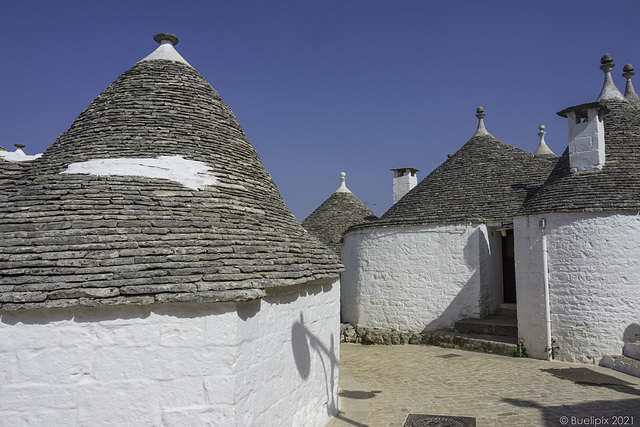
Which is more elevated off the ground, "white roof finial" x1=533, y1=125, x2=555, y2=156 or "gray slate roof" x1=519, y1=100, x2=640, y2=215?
"white roof finial" x1=533, y1=125, x2=555, y2=156

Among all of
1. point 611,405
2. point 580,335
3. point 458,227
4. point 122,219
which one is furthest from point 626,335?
point 122,219

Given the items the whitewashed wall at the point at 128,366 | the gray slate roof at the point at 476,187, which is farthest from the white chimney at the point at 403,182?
Result: the whitewashed wall at the point at 128,366

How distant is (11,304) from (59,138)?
14.0ft

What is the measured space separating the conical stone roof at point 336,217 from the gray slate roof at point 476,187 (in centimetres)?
438

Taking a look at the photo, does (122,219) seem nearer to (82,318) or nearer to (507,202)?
(82,318)

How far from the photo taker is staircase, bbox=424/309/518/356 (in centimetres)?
1021

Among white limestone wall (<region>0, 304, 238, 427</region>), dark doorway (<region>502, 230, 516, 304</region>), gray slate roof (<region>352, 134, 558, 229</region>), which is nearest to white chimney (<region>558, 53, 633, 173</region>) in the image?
gray slate roof (<region>352, 134, 558, 229</region>)

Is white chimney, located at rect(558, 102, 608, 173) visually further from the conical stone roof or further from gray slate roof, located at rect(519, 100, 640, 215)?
the conical stone roof

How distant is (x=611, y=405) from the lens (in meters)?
6.61

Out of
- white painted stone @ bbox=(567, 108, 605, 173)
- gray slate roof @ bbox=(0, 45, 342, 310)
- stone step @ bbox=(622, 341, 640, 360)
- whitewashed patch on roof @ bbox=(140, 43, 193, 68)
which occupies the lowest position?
stone step @ bbox=(622, 341, 640, 360)

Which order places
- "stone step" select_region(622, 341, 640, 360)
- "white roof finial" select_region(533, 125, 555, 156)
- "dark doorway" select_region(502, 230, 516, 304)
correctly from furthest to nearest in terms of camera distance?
1. "white roof finial" select_region(533, 125, 555, 156)
2. "dark doorway" select_region(502, 230, 516, 304)
3. "stone step" select_region(622, 341, 640, 360)

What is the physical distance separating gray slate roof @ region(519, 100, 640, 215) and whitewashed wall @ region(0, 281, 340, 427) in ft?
25.6

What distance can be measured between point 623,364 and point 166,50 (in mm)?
10180

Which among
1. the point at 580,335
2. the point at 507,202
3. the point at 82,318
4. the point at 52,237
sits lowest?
the point at 580,335
